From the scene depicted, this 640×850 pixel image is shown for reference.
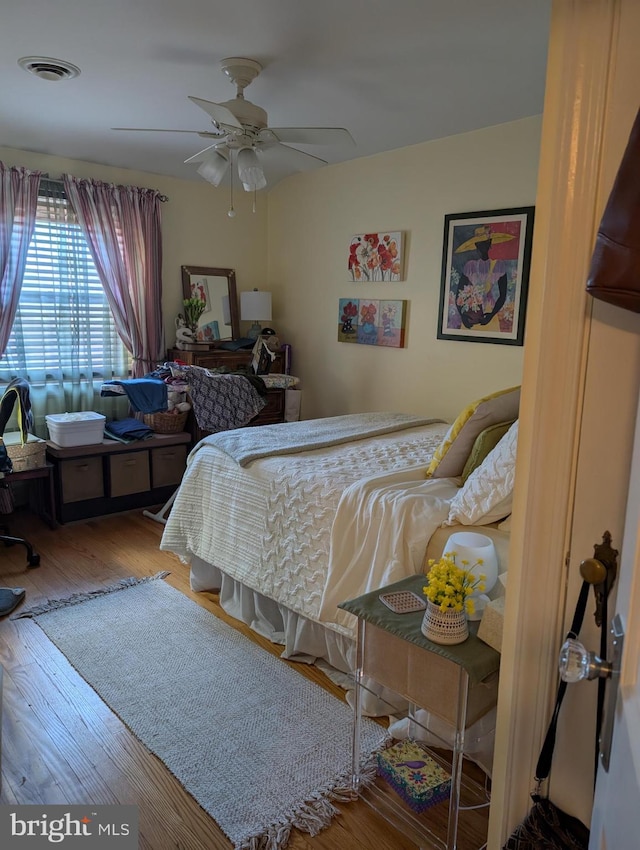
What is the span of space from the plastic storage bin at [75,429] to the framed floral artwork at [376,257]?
220cm

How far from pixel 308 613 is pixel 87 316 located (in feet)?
10.1

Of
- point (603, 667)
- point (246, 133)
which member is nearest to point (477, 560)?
point (603, 667)

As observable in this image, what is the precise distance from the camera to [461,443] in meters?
2.43

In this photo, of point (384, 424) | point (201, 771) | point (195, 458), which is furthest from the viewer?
point (384, 424)

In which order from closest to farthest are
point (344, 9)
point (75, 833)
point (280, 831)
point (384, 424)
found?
point (75, 833) → point (280, 831) → point (344, 9) → point (384, 424)

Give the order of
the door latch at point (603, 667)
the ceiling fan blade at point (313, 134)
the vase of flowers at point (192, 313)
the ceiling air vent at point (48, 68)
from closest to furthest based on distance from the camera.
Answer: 1. the door latch at point (603, 667)
2. the ceiling air vent at point (48, 68)
3. the ceiling fan blade at point (313, 134)
4. the vase of flowers at point (192, 313)

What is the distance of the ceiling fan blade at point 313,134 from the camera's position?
113 inches

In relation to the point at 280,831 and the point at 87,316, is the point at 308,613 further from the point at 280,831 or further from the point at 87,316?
the point at 87,316

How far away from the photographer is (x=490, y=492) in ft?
6.60

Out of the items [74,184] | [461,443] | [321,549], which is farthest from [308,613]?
[74,184]

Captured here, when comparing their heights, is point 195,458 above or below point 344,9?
below

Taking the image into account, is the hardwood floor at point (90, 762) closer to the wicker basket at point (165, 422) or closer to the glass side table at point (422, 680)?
the glass side table at point (422, 680)

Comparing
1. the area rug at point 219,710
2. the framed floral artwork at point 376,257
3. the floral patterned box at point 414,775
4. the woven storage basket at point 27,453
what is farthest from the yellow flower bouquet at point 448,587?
the framed floral artwork at point 376,257
